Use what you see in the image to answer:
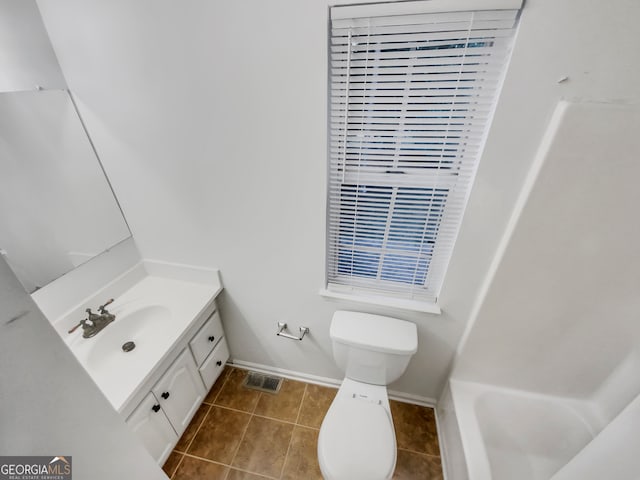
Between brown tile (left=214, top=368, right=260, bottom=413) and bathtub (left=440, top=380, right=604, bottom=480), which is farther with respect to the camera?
brown tile (left=214, top=368, right=260, bottom=413)

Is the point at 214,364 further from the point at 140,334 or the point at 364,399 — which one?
the point at 364,399

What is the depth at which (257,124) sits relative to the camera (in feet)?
3.59

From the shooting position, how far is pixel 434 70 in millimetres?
897

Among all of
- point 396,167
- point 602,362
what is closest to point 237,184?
point 396,167

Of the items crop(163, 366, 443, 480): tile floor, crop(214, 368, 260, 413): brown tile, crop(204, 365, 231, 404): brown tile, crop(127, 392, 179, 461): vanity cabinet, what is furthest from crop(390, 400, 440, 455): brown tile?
crop(127, 392, 179, 461): vanity cabinet

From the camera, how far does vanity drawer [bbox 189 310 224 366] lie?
5.02 feet

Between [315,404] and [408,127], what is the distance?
174 cm

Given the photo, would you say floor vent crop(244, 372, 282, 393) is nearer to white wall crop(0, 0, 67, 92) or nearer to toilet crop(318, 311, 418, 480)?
toilet crop(318, 311, 418, 480)

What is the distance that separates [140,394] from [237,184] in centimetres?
107

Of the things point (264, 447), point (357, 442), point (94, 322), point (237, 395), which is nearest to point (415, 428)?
point (357, 442)

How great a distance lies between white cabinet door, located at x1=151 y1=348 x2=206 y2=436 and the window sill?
88cm

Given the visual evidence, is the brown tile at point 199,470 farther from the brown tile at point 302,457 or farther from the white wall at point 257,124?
the white wall at point 257,124

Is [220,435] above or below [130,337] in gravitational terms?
below
